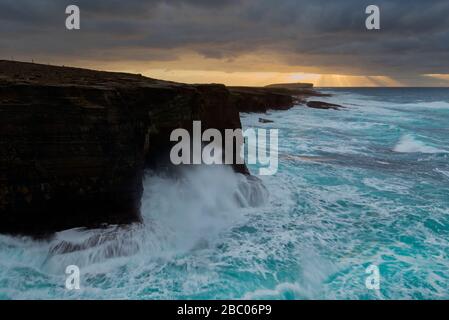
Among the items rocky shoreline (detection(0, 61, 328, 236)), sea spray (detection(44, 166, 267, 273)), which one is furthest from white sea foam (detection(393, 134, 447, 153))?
rocky shoreline (detection(0, 61, 328, 236))

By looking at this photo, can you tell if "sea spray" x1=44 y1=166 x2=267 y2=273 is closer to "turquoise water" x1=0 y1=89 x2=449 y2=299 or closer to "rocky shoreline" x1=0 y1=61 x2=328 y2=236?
"turquoise water" x1=0 y1=89 x2=449 y2=299

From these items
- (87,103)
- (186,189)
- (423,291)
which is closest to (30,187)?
(87,103)

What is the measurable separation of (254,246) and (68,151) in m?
Result: 4.55

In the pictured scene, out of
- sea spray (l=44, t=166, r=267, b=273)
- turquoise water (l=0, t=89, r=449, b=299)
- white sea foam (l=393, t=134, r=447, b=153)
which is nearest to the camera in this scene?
turquoise water (l=0, t=89, r=449, b=299)

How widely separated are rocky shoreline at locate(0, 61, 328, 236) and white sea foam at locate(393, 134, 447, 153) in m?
17.5

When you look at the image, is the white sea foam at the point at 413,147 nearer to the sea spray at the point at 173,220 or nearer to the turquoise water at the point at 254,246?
the turquoise water at the point at 254,246

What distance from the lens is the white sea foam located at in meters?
21.2

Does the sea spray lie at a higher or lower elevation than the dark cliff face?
lower

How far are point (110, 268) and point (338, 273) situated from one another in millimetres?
4507

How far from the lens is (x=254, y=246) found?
8344 millimetres

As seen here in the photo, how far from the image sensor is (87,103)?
801cm

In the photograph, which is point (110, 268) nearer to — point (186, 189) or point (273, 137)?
point (186, 189)

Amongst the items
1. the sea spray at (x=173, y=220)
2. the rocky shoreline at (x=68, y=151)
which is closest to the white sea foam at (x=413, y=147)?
the sea spray at (x=173, y=220)

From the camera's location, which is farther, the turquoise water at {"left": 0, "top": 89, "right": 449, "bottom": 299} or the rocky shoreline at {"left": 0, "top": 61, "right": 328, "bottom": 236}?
the rocky shoreline at {"left": 0, "top": 61, "right": 328, "bottom": 236}
